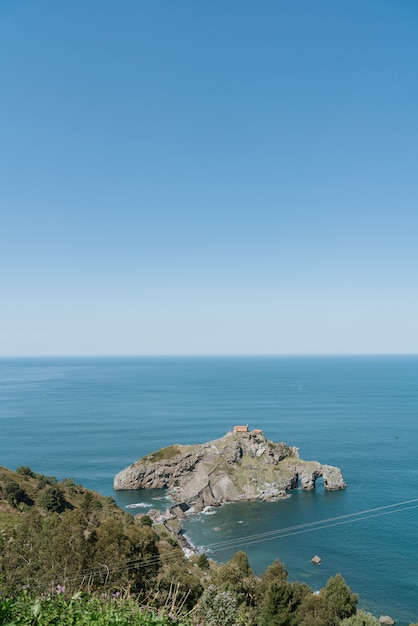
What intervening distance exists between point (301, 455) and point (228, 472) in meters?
23.2

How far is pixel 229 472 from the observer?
6694 cm

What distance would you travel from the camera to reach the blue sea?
1770 inches

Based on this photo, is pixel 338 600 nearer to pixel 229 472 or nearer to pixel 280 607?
pixel 280 607

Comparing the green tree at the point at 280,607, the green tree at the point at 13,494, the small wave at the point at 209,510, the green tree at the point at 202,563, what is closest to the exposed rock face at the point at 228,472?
the small wave at the point at 209,510

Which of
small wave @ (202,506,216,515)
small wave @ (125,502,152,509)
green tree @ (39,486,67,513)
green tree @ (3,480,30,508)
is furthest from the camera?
small wave @ (125,502,152,509)

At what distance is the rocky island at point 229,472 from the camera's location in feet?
214

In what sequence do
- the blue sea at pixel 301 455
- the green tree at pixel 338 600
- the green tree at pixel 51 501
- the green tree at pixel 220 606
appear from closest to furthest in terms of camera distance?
the green tree at pixel 220 606, the green tree at pixel 338 600, the green tree at pixel 51 501, the blue sea at pixel 301 455

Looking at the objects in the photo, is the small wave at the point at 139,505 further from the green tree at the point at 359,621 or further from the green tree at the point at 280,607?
the green tree at the point at 359,621

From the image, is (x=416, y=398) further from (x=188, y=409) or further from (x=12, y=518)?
(x=12, y=518)

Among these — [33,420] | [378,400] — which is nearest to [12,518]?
[33,420]

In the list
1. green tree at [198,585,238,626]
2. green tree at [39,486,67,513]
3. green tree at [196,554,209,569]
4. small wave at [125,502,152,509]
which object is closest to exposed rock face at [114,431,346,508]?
small wave at [125,502,152,509]

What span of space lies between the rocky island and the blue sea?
2.31 meters

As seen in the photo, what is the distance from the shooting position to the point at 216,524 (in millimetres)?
55844

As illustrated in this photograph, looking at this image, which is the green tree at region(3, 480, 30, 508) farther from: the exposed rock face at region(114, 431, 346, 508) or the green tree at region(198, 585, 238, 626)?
the exposed rock face at region(114, 431, 346, 508)
